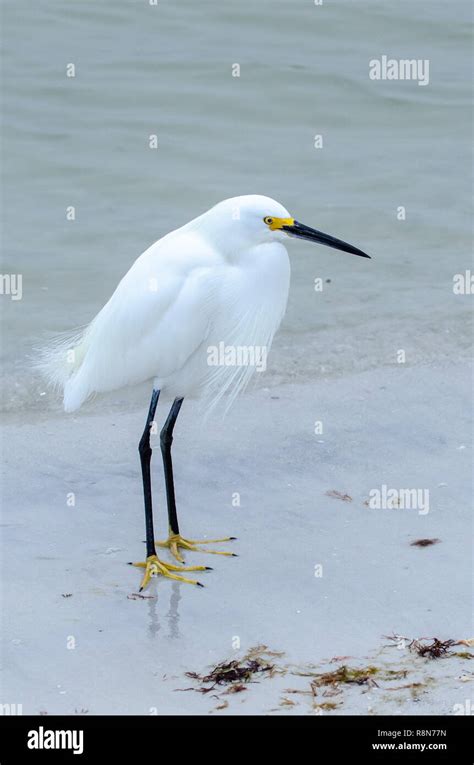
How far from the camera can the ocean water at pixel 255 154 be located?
24.6 feet

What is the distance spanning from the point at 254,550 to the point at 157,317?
104cm

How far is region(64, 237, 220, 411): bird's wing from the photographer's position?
15.5 feet

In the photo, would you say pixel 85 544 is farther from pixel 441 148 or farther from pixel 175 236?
pixel 441 148

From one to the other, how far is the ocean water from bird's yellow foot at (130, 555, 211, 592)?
1739 mm

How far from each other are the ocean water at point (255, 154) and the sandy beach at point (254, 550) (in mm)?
583
